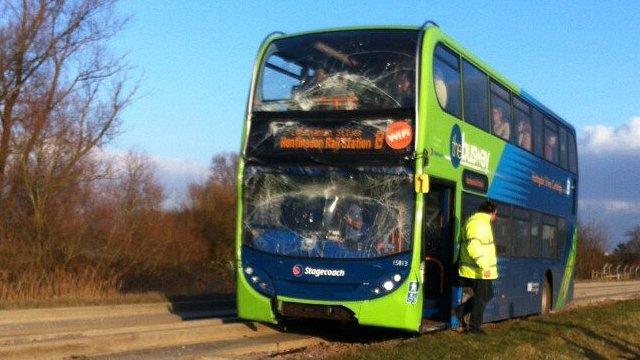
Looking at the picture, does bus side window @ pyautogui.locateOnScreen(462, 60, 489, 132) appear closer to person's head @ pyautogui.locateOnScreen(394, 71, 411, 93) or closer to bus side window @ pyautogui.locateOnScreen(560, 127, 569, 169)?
person's head @ pyautogui.locateOnScreen(394, 71, 411, 93)

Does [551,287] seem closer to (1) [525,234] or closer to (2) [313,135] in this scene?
(1) [525,234]

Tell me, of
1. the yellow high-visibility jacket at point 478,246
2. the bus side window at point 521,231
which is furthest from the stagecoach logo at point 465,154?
the bus side window at point 521,231

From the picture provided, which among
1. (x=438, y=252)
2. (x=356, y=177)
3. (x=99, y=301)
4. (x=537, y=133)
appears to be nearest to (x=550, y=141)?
(x=537, y=133)

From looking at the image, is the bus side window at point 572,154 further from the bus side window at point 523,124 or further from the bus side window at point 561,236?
the bus side window at point 523,124

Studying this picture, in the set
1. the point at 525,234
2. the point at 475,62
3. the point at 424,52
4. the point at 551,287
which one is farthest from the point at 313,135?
the point at 551,287

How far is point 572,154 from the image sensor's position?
69.4ft

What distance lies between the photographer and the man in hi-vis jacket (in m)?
12.6

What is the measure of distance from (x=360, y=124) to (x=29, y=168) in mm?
21810

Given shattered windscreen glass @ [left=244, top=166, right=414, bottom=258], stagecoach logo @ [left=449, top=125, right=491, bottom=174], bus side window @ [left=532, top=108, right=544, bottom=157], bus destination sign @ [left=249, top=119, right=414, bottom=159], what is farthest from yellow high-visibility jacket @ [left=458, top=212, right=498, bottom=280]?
bus side window @ [left=532, top=108, right=544, bottom=157]

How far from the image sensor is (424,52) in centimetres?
1176

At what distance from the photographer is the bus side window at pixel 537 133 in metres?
17.5

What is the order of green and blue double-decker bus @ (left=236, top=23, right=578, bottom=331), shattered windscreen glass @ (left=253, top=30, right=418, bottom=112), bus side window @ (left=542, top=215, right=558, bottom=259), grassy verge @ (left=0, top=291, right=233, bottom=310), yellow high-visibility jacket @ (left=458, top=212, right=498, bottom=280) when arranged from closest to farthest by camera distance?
green and blue double-decker bus @ (left=236, top=23, right=578, bottom=331), shattered windscreen glass @ (left=253, top=30, right=418, bottom=112), yellow high-visibility jacket @ (left=458, top=212, right=498, bottom=280), bus side window @ (left=542, top=215, right=558, bottom=259), grassy verge @ (left=0, top=291, right=233, bottom=310)

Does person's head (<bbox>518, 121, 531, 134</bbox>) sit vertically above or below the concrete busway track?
above

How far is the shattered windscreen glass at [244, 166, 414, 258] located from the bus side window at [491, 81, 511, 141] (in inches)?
153
